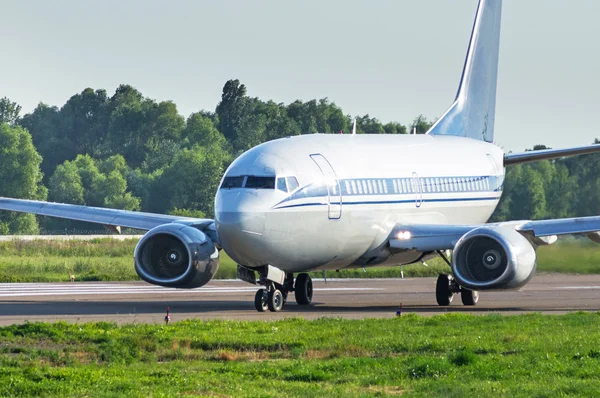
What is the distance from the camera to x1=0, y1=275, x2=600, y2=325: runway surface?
27688mm

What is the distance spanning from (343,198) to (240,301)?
194 inches

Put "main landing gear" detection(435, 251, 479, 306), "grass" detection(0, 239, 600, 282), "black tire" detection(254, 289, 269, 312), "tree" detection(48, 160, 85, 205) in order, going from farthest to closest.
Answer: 1. "tree" detection(48, 160, 85, 205)
2. "grass" detection(0, 239, 600, 282)
3. "main landing gear" detection(435, 251, 479, 306)
4. "black tire" detection(254, 289, 269, 312)

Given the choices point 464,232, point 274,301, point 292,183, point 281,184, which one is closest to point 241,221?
point 281,184

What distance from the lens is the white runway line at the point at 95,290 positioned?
36.0m

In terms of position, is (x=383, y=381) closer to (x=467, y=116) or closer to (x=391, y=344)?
(x=391, y=344)

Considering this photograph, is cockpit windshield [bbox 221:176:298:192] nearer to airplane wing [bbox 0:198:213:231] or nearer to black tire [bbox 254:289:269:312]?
black tire [bbox 254:289:269:312]

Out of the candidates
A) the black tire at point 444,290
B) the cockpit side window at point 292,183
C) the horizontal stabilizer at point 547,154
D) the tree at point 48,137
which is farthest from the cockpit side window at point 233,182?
the tree at point 48,137

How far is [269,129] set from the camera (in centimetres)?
12531


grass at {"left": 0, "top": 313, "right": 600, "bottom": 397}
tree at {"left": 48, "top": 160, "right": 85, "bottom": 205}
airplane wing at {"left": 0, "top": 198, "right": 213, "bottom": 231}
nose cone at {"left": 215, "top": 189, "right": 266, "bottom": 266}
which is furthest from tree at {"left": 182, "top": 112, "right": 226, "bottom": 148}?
grass at {"left": 0, "top": 313, "right": 600, "bottom": 397}

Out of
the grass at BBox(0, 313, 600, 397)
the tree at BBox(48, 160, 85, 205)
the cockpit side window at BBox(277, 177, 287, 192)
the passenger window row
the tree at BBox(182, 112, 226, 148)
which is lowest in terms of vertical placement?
the grass at BBox(0, 313, 600, 397)

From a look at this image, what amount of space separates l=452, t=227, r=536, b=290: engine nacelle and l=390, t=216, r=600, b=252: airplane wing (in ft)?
2.17

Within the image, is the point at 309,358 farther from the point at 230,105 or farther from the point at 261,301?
the point at 230,105

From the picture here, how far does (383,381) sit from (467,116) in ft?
87.7

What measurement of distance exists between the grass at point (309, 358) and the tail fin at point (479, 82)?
17846mm
